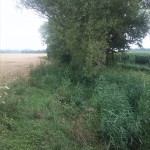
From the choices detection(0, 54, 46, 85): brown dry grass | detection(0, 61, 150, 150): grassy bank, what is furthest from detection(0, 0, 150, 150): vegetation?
detection(0, 54, 46, 85): brown dry grass

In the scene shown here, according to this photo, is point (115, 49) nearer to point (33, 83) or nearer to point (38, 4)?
point (38, 4)

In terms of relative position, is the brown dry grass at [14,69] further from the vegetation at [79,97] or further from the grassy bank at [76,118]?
the grassy bank at [76,118]

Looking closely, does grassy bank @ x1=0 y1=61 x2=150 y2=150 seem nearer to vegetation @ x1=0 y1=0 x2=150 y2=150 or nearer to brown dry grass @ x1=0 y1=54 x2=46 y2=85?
vegetation @ x1=0 y1=0 x2=150 y2=150

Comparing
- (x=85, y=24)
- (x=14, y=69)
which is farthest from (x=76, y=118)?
(x=14, y=69)

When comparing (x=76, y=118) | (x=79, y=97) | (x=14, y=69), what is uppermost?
(x=14, y=69)

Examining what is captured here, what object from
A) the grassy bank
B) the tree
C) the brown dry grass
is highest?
the tree

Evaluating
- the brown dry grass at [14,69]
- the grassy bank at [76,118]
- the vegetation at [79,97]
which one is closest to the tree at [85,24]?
the vegetation at [79,97]

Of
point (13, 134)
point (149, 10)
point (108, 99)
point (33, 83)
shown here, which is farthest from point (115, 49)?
point (13, 134)

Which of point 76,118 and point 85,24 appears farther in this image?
point 85,24

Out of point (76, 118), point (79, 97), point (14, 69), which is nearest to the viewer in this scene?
point (76, 118)

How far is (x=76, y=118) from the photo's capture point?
9820mm

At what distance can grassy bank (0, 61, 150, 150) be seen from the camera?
8039mm

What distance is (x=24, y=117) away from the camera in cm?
902

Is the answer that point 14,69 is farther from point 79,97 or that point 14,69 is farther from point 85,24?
point 79,97
